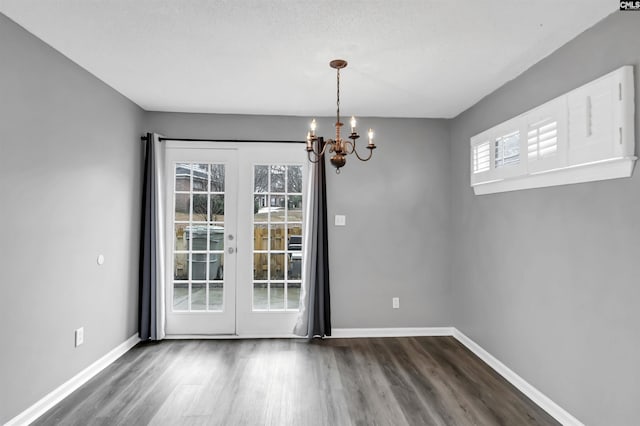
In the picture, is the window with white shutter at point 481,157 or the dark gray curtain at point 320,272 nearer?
the window with white shutter at point 481,157

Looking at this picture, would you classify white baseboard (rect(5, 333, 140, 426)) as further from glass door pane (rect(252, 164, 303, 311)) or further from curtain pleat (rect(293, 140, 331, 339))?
curtain pleat (rect(293, 140, 331, 339))

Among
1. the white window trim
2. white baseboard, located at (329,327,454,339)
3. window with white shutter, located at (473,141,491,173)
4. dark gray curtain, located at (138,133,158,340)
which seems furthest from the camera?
white baseboard, located at (329,327,454,339)

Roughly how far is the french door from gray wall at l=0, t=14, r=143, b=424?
1.97 ft

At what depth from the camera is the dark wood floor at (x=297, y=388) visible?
2562mm

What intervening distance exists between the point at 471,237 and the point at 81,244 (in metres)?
3.71

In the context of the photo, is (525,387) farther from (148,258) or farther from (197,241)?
(148,258)

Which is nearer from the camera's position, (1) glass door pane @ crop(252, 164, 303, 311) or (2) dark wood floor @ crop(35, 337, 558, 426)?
(2) dark wood floor @ crop(35, 337, 558, 426)

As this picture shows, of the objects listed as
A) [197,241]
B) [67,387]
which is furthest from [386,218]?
[67,387]

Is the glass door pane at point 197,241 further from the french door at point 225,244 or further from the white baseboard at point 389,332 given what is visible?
the white baseboard at point 389,332

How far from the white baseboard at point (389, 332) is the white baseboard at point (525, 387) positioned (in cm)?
35

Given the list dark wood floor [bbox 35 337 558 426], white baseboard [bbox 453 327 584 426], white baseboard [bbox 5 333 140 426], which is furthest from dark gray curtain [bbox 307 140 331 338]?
white baseboard [bbox 5 333 140 426]

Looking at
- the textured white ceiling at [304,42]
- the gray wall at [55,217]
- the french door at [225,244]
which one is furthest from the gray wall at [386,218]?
the gray wall at [55,217]

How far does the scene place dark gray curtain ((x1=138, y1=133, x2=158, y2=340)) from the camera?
402 centimetres

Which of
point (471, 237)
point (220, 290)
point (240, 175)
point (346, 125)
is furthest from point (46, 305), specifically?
point (471, 237)
